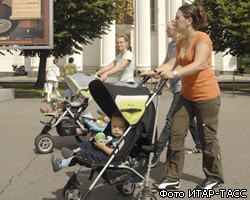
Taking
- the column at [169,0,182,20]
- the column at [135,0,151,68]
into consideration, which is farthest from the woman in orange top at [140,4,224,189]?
the column at [135,0,151,68]

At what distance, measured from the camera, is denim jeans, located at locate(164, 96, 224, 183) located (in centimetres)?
465

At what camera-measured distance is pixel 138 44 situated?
44438 millimetres

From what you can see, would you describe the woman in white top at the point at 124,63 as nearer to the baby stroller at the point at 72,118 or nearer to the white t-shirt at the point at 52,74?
the baby stroller at the point at 72,118

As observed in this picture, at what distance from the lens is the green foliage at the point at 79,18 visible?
783 inches

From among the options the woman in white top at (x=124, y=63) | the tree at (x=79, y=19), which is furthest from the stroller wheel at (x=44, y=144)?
the tree at (x=79, y=19)

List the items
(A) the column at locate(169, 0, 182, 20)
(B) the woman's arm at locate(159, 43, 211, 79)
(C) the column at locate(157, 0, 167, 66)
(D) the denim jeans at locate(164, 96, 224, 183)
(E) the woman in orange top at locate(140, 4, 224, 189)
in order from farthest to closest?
(C) the column at locate(157, 0, 167, 66) < (A) the column at locate(169, 0, 182, 20) < (D) the denim jeans at locate(164, 96, 224, 183) < (E) the woman in orange top at locate(140, 4, 224, 189) < (B) the woman's arm at locate(159, 43, 211, 79)

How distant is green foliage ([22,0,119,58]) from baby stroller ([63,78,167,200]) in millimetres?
15924

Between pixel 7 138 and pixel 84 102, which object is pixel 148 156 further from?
pixel 7 138

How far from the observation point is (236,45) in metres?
24.1

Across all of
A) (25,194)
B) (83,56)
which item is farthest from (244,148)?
(83,56)

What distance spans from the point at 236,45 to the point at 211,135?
67.0 feet

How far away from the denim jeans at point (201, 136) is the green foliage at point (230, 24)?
17920mm

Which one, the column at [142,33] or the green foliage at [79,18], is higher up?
the column at [142,33]

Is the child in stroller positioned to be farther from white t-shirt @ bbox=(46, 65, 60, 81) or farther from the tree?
the tree
